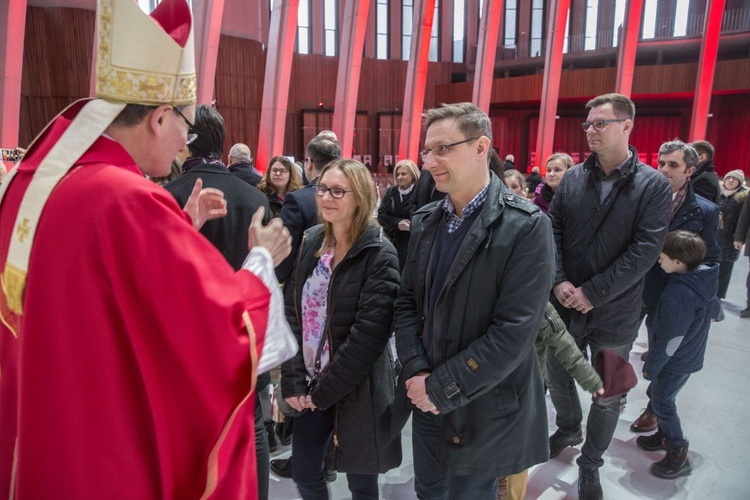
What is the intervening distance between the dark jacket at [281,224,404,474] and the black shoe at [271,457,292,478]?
38.8 inches

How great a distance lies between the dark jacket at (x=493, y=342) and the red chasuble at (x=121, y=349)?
0.92 m

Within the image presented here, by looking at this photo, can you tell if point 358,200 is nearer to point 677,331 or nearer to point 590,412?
point 590,412

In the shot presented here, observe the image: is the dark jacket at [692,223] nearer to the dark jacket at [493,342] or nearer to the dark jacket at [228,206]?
the dark jacket at [493,342]

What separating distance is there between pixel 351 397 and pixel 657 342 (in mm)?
1949

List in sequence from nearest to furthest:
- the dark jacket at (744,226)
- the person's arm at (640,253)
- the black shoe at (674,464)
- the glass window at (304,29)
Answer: the person's arm at (640,253) → the black shoe at (674,464) → the dark jacket at (744,226) → the glass window at (304,29)

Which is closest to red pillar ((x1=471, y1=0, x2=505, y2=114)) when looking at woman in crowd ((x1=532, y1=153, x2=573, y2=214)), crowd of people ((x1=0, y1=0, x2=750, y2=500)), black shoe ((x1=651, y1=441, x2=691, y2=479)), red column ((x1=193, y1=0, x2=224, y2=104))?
red column ((x1=193, y1=0, x2=224, y2=104))

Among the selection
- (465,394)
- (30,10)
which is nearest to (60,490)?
(465,394)

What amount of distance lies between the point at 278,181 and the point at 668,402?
3523 millimetres

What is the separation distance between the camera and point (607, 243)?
2803 millimetres

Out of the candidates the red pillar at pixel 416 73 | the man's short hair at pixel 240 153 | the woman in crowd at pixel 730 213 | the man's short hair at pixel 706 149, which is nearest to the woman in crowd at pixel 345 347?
the man's short hair at pixel 240 153

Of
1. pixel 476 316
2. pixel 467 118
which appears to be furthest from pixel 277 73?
pixel 476 316

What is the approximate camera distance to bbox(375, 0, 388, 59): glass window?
69.3 feet

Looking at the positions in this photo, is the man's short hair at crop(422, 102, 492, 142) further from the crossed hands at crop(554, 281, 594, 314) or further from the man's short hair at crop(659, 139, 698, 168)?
the man's short hair at crop(659, 139, 698, 168)

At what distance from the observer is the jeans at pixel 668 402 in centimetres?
306
